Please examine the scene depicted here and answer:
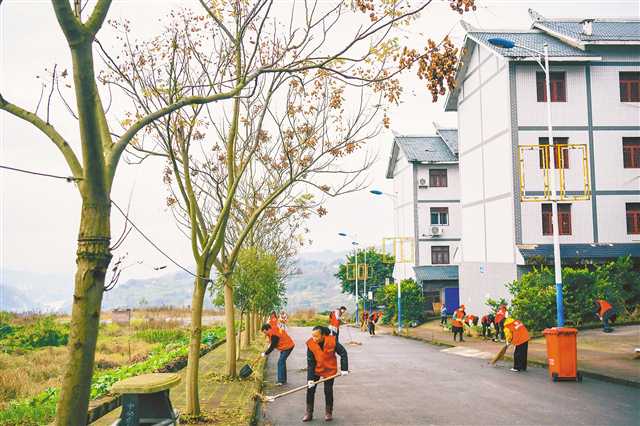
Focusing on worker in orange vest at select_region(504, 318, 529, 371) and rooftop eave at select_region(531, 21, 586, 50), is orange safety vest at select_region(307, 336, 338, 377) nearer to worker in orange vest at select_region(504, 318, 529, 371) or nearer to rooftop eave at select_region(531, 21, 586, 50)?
worker in orange vest at select_region(504, 318, 529, 371)

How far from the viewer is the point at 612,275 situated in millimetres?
24734

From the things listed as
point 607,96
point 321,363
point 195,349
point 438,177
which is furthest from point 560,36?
point 195,349

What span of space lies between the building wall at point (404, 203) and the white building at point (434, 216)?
3.3 inches

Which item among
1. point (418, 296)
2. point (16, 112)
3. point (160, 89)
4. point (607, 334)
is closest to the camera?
point (16, 112)

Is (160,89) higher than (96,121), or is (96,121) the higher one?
(160,89)

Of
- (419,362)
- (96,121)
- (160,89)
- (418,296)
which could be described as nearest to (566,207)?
(419,362)

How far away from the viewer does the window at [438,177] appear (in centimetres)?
4491

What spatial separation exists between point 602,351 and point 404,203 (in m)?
30.0

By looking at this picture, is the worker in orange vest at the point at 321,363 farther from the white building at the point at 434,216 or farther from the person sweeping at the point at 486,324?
the white building at the point at 434,216

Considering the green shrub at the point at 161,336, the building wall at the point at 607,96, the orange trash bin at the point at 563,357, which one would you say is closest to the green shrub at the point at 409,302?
the green shrub at the point at 161,336

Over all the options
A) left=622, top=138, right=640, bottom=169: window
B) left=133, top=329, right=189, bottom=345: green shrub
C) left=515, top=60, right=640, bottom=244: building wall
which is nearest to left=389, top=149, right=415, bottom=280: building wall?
left=515, top=60, right=640, bottom=244: building wall

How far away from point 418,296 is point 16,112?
37113 mm

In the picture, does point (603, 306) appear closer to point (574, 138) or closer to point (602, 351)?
point (602, 351)

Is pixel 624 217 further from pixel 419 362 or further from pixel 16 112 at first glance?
pixel 16 112
